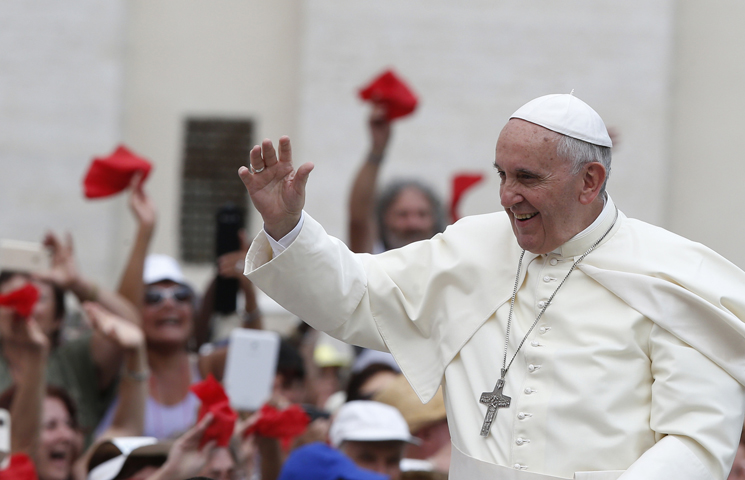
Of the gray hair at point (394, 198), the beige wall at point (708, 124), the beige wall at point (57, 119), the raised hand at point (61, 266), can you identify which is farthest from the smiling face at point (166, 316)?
the beige wall at point (708, 124)

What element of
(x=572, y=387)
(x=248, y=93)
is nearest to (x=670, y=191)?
(x=248, y=93)

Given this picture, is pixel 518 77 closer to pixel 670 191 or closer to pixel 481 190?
pixel 481 190

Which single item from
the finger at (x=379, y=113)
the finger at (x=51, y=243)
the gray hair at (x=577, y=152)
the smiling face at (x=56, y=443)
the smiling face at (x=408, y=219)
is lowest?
the smiling face at (x=56, y=443)

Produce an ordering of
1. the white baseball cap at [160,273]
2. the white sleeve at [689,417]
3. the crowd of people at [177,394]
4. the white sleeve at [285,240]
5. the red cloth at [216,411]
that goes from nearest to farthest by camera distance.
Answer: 1. the white sleeve at [689,417]
2. the white sleeve at [285,240]
3. the red cloth at [216,411]
4. the crowd of people at [177,394]
5. the white baseball cap at [160,273]

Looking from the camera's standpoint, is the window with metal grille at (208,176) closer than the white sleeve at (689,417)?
No

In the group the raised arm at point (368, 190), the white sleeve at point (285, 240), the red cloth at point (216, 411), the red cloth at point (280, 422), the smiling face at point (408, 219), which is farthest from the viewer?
the smiling face at point (408, 219)

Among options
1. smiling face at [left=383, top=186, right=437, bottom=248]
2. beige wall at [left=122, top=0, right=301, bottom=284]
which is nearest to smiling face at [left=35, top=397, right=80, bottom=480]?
smiling face at [left=383, top=186, right=437, bottom=248]

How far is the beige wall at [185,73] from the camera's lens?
11.5 meters

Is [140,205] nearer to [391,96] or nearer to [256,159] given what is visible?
[391,96]

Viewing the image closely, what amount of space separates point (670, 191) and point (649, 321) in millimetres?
9174

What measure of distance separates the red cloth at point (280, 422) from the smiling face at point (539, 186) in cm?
158

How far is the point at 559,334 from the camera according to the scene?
8.59ft

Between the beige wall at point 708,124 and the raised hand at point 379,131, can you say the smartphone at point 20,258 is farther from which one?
the beige wall at point 708,124

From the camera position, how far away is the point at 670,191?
1129 centimetres
